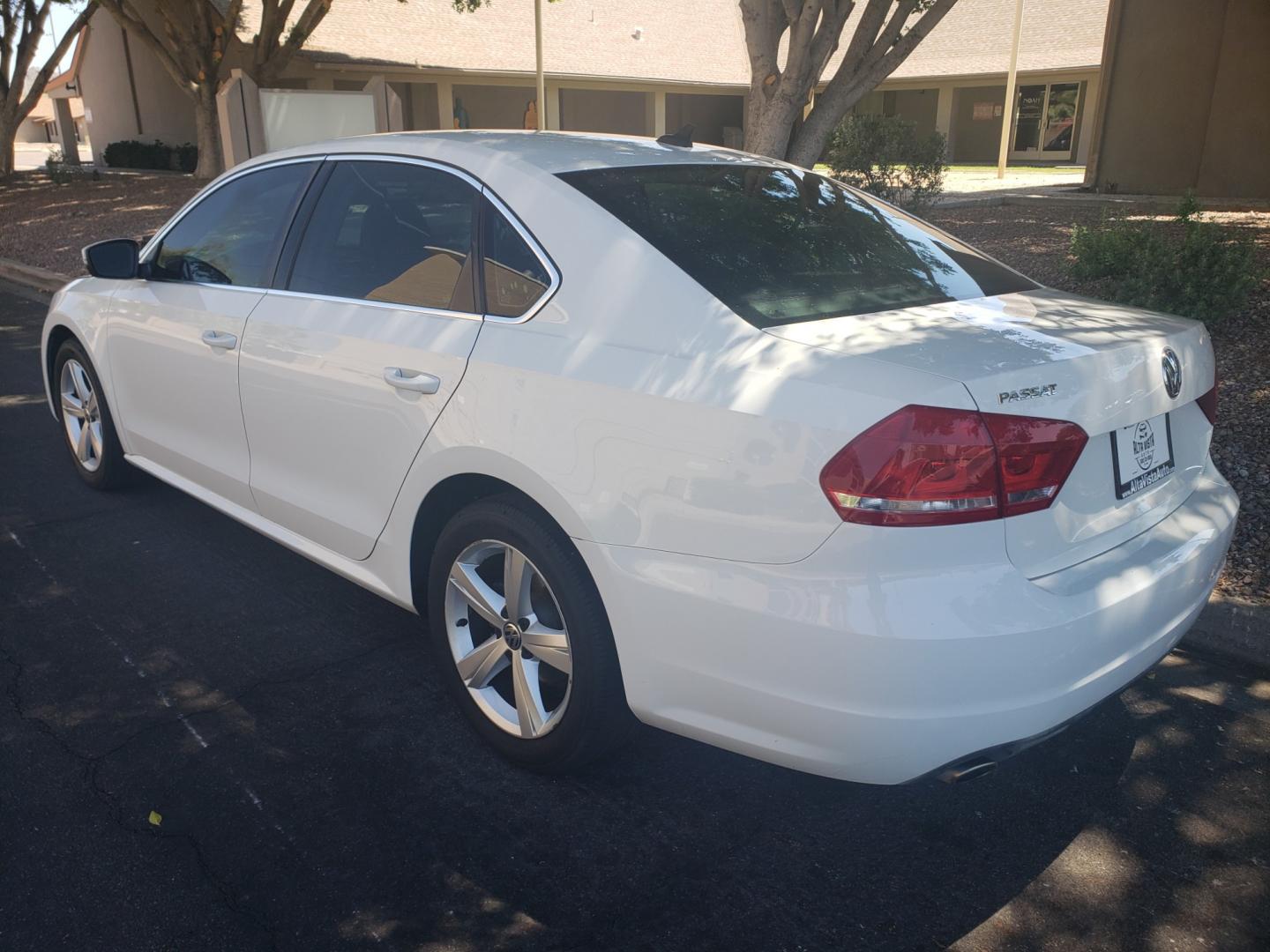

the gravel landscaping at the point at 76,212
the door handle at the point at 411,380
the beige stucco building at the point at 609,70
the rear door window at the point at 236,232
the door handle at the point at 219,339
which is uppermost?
the beige stucco building at the point at 609,70

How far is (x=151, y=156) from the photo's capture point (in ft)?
95.2

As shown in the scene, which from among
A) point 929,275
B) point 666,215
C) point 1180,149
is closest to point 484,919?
point 666,215

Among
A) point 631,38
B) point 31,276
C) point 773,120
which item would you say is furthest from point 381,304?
point 631,38

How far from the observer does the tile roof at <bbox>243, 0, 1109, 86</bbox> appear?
27266mm

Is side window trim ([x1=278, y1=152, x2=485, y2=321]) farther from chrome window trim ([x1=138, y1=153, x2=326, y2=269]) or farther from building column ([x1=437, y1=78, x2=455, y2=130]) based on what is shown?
building column ([x1=437, y1=78, x2=455, y2=130])

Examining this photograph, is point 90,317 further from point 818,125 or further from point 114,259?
point 818,125

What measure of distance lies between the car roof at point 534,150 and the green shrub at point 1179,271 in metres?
4.20

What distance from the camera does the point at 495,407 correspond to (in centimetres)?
296

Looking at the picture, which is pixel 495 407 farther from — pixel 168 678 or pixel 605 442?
pixel 168 678

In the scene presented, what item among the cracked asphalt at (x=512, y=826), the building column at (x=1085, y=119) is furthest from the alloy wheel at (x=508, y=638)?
the building column at (x=1085, y=119)

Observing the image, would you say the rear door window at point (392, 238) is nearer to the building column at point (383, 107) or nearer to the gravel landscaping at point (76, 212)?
the gravel landscaping at point (76, 212)

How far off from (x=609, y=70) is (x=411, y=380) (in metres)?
29.3

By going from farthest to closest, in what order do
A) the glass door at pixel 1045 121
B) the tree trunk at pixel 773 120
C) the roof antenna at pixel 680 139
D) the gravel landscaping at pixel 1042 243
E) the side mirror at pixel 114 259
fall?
the glass door at pixel 1045 121
the tree trunk at pixel 773 120
the gravel landscaping at pixel 1042 243
the side mirror at pixel 114 259
the roof antenna at pixel 680 139

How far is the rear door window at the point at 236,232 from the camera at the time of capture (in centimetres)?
404
